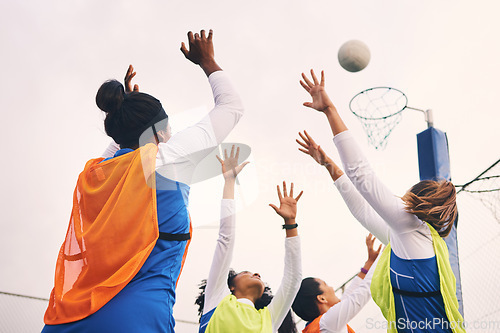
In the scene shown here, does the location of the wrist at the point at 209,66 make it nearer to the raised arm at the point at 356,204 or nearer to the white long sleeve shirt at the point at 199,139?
the white long sleeve shirt at the point at 199,139

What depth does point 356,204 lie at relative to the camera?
10.2 ft

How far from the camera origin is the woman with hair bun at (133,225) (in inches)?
60.2

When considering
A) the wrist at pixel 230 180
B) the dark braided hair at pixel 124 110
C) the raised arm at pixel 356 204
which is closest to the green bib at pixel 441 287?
the raised arm at pixel 356 204

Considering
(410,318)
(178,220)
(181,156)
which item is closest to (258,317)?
(410,318)

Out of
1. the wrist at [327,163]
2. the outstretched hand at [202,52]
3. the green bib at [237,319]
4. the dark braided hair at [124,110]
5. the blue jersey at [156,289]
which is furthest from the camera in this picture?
the wrist at [327,163]

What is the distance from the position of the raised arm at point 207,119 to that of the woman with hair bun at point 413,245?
991 mm

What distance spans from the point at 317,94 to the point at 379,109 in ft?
14.7

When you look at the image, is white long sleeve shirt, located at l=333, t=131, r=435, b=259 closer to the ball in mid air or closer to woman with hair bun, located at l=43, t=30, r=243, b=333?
woman with hair bun, located at l=43, t=30, r=243, b=333

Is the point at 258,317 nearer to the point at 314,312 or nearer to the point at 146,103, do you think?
the point at 314,312

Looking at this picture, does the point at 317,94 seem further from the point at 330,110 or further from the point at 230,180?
the point at 230,180

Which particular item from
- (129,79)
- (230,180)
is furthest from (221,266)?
(129,79)

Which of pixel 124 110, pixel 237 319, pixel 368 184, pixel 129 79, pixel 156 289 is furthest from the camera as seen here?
pixel 237 319

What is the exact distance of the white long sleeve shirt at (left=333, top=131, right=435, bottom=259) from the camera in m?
2.48

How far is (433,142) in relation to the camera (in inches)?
211
